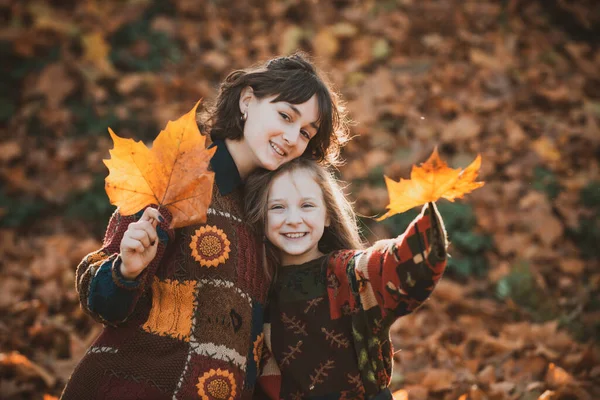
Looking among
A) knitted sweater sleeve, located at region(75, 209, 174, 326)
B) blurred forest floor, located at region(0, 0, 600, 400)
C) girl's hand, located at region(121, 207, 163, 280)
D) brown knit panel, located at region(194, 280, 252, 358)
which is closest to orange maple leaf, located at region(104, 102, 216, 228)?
girl's hand, located at region(121, 207, 163, 280)

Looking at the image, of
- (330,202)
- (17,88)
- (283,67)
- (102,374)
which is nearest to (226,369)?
(102,374)

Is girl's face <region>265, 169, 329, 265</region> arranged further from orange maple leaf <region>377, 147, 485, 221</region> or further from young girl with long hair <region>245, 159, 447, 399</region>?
orange maple leaf <region>377, 147, 485, 221</region>

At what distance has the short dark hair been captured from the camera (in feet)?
6.72

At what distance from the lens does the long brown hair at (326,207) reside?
2014 mm

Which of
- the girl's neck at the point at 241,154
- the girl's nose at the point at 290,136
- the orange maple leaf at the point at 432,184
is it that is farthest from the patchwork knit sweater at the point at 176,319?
the orange maple leaf at the point at 432,184

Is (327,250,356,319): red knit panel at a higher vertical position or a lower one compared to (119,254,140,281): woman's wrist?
lower

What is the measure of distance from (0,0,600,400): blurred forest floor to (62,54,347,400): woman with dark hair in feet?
3.17

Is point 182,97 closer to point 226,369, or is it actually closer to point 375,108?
point 375,108

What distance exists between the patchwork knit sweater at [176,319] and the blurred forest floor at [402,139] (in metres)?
0.95

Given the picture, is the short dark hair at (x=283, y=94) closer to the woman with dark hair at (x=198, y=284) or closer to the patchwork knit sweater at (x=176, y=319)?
the woman with dark hair at (x=198, y=284)

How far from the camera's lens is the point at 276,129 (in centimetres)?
199

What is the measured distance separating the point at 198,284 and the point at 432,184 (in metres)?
0.79

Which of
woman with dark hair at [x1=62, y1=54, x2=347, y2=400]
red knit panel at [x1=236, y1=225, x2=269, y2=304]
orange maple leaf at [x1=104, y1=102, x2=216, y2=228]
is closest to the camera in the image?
orange maple leaf at [x1=104, y1=102, x2=216, y2=228]

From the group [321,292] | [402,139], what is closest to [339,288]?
[321,292]
